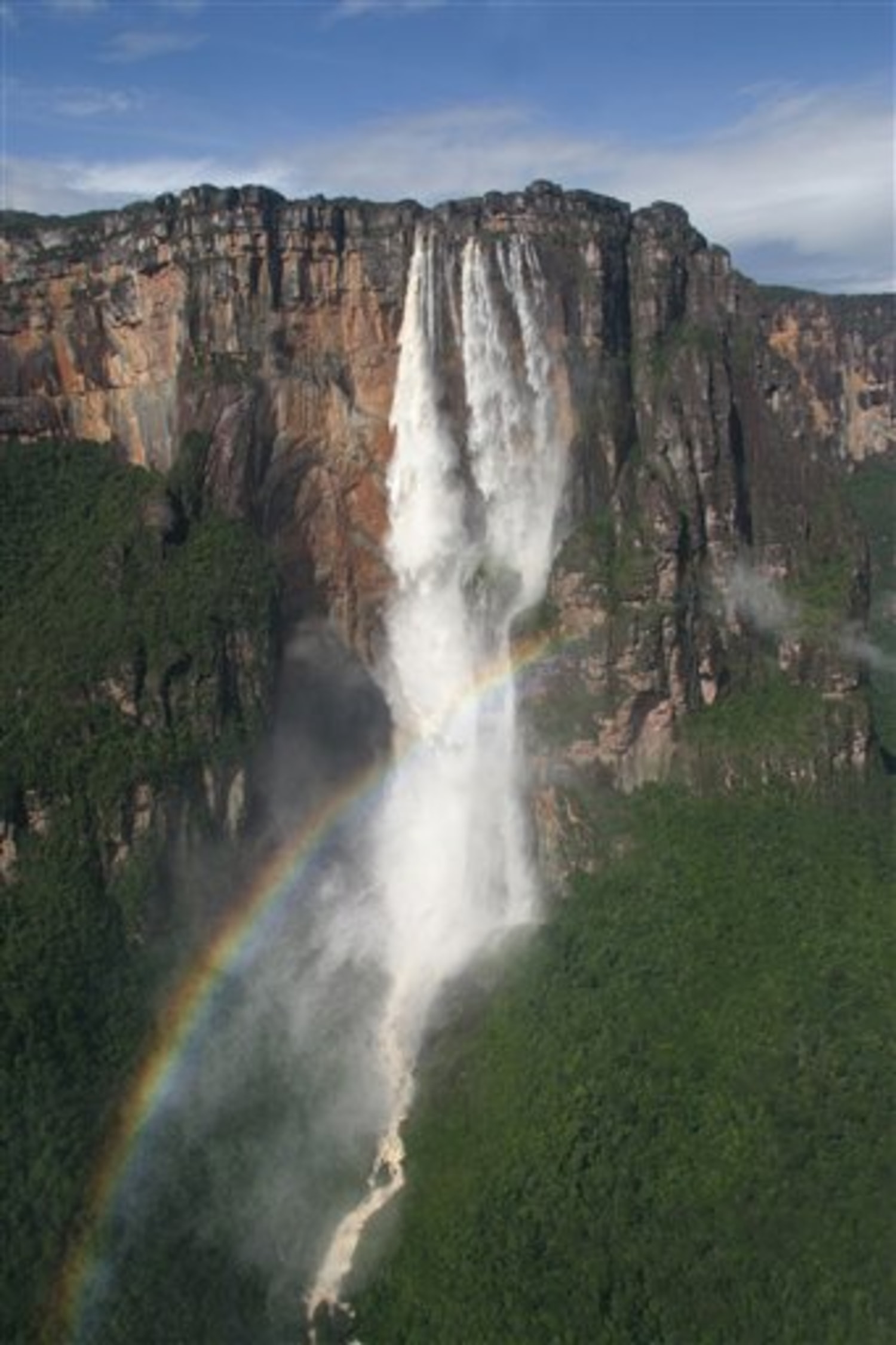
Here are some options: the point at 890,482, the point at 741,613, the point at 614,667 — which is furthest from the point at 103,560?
the point at 890,482

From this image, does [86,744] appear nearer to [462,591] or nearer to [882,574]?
[462,591]

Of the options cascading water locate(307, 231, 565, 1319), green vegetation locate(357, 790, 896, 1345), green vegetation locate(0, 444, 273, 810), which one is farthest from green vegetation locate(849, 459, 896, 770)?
green vegetation locate(0, 444, 273, 810)

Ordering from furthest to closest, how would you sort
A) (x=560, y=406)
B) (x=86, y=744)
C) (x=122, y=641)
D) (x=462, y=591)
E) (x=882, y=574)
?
(x=882, y=574), (x=462, y=591), (x=560, y=406), (x=122, y=641), (x=86, y=744)

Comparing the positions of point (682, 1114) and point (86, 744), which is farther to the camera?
point (86, 744)

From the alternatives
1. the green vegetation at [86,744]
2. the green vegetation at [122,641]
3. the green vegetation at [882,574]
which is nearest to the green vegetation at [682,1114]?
the green vegetation at [86,744]

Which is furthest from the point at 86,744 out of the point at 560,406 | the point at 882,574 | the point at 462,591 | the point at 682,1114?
the point at 882,574

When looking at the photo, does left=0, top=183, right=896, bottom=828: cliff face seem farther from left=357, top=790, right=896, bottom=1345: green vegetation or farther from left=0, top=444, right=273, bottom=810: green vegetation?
left=357, top=790, right=896, bottom=1345: green vegetation
